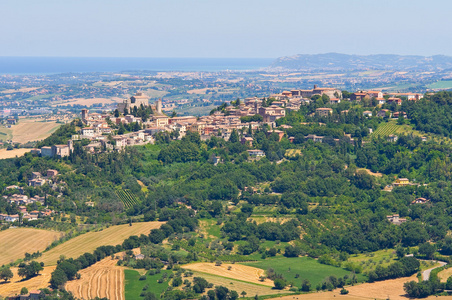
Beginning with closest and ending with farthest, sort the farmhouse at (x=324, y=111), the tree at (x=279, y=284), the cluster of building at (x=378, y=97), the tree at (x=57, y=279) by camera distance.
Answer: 1. the tree at (x=57, y=279)
2. the tree at (x=279, y=284)
3. the farmhouse at (x=324, y=111)
4. the cluster of building at (x=378, y=97)

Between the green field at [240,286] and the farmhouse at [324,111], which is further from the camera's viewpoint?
the farmhouse at [324,111]

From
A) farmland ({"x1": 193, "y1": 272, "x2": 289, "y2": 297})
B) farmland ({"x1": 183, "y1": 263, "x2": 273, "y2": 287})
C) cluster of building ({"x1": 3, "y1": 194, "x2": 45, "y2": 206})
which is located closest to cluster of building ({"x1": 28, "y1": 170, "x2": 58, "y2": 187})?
cluster of building ({"x1": 3, "y1": 194, "x2": 45, "y2": 206})

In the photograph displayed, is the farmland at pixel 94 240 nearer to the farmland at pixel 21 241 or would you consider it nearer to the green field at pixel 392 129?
the farmland at pixel 21 241

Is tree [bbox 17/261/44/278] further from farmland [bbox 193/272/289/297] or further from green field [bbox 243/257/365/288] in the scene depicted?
green field [bbox 243/257/365/288]

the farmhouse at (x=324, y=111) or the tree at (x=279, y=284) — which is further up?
the farmhouse at (x=324, y=111)

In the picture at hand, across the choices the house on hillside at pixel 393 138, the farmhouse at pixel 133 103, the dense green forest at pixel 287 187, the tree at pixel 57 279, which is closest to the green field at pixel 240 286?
the dense green forest at pixel 287 187

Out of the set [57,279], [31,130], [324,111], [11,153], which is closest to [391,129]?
[324,111]
